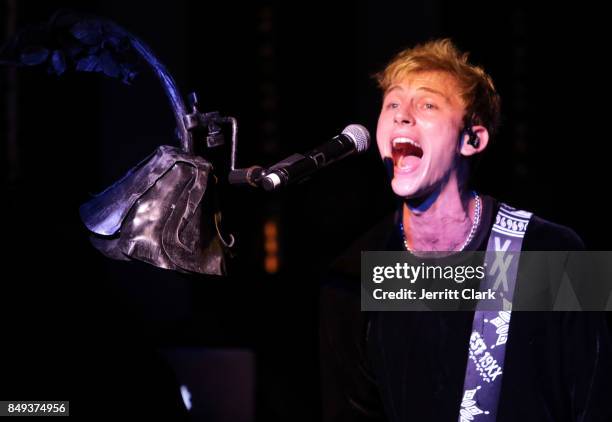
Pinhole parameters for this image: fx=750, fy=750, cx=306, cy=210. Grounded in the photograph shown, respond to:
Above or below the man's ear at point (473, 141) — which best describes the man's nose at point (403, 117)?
above

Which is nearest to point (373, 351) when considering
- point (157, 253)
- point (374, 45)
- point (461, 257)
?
point (461, 257)

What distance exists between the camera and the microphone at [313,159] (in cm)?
142

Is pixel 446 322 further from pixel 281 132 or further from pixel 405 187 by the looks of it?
pixel 281 132

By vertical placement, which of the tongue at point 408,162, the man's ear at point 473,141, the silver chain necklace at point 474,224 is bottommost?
the silver chain necklace at point 474,224

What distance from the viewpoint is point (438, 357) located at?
214 centimetres

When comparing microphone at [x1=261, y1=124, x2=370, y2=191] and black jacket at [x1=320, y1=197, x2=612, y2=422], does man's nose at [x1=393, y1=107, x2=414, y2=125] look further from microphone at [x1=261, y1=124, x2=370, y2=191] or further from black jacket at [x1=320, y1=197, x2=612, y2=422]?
microphone at [x1=261, y1=124, x2=370, y2=191]

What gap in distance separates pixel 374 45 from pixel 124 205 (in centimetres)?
294

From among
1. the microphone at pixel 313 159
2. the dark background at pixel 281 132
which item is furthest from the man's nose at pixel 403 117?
the dark background at pixel 281 132

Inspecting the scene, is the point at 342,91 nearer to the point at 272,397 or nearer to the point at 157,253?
the point at 272,397

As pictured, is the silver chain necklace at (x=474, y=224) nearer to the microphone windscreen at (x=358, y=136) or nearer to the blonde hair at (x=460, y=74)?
the blonde hair at (x=460, y=74)

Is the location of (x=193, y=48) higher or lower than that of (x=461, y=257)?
higher

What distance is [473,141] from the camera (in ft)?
7.27

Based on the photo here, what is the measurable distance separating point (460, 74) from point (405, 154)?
11.3 inches

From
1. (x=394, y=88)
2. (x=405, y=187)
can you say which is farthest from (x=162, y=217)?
(x=394, y=88)
